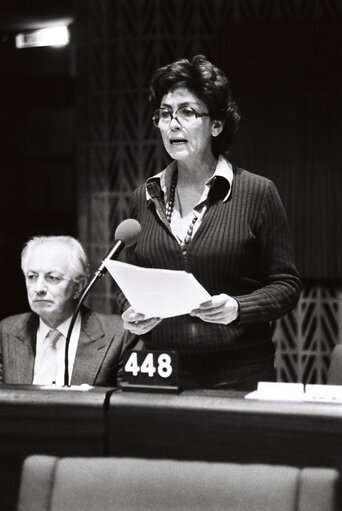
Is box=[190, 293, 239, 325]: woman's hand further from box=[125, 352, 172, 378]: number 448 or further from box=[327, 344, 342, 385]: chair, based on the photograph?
box=[327, 344, 342, 385]: chair

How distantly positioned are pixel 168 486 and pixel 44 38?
A: 5.68 meters

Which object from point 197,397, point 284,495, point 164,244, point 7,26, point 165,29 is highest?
point 7,26

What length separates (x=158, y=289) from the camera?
1.64 meters

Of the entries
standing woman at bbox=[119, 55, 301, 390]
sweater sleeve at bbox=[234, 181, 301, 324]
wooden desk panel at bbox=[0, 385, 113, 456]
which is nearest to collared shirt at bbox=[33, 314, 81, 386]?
standing woman at bbox=[119, 55, 301, 390]

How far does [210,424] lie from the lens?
1.45 meters

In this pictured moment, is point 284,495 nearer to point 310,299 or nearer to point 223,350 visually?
point 223,350

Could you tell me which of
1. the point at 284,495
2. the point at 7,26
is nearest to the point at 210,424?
the point at 284,495

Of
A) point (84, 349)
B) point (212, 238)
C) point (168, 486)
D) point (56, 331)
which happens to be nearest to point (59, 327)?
point (56, 331)

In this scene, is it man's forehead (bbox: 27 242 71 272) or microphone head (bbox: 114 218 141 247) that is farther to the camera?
man's forehead (bbox: 27 242 71 272)

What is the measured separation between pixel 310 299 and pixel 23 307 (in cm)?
293

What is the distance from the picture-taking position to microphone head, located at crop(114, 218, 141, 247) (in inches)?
68.6

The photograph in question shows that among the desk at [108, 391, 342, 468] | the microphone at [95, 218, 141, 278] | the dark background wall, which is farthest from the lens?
the dark background wall

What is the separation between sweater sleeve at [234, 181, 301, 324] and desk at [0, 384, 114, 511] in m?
0.52

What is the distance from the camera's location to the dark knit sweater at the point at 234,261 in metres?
1.96
